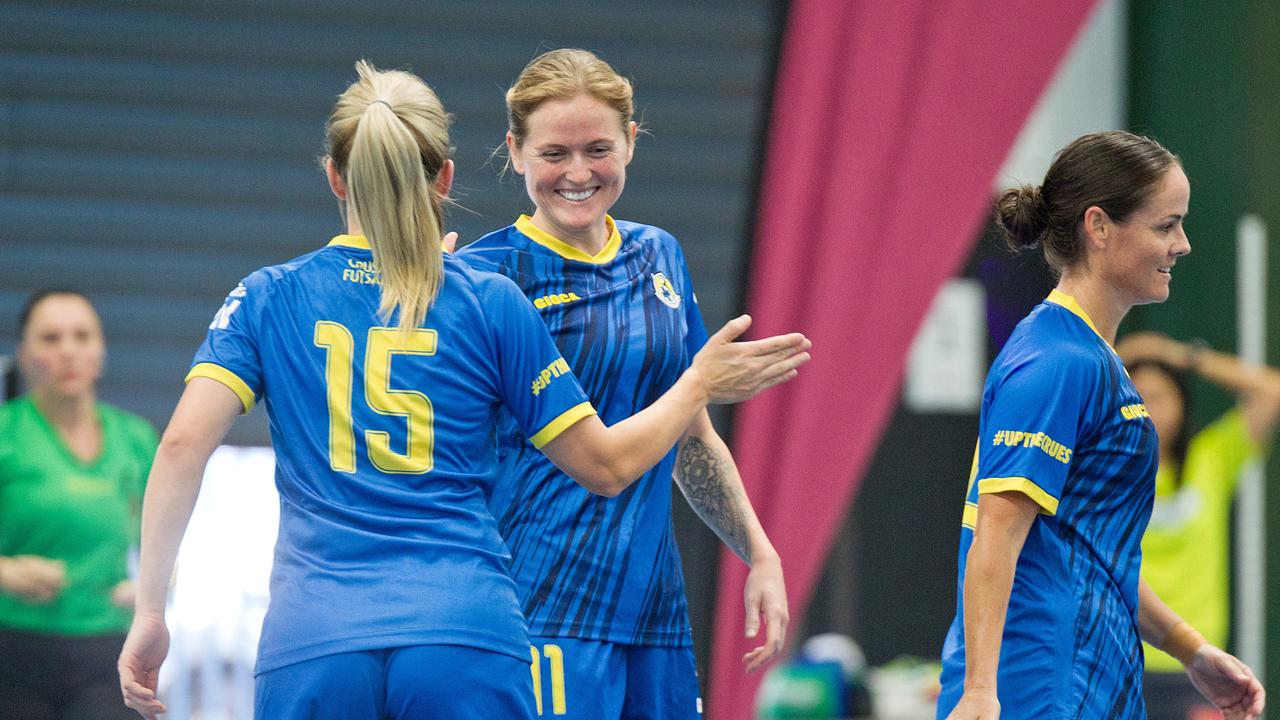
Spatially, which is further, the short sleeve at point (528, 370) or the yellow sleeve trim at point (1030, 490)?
the yellow sleeve trim at point (1030, 490)

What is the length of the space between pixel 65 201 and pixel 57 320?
3.96ft

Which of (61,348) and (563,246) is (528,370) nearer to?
(563,246)

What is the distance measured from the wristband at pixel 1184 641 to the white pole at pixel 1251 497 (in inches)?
167

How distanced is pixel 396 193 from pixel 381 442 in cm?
38

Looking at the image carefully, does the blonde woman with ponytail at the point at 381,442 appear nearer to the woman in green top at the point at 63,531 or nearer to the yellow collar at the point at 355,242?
the yellow collar at the point at 355,242

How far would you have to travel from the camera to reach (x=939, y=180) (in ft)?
20.0

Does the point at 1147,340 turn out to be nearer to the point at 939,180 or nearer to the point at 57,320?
the point at 939,180

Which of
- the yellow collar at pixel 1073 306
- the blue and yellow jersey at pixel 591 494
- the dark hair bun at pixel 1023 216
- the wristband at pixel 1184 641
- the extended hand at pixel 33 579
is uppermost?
the dark hair bun at pixel 1023 216

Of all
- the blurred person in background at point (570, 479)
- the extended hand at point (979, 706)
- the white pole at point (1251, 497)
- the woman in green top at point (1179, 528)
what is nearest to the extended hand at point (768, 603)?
the blurred person in background at point (570, 479)

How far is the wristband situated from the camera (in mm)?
2756

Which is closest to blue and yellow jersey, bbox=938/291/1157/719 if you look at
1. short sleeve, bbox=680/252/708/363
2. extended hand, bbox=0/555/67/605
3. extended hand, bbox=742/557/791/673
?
extended hand, bbox=742/557/791/673

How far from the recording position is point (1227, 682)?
9.03 ft

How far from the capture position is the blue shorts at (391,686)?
199 centimetres

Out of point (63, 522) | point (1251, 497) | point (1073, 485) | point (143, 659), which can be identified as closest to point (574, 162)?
point (1073, 485)
